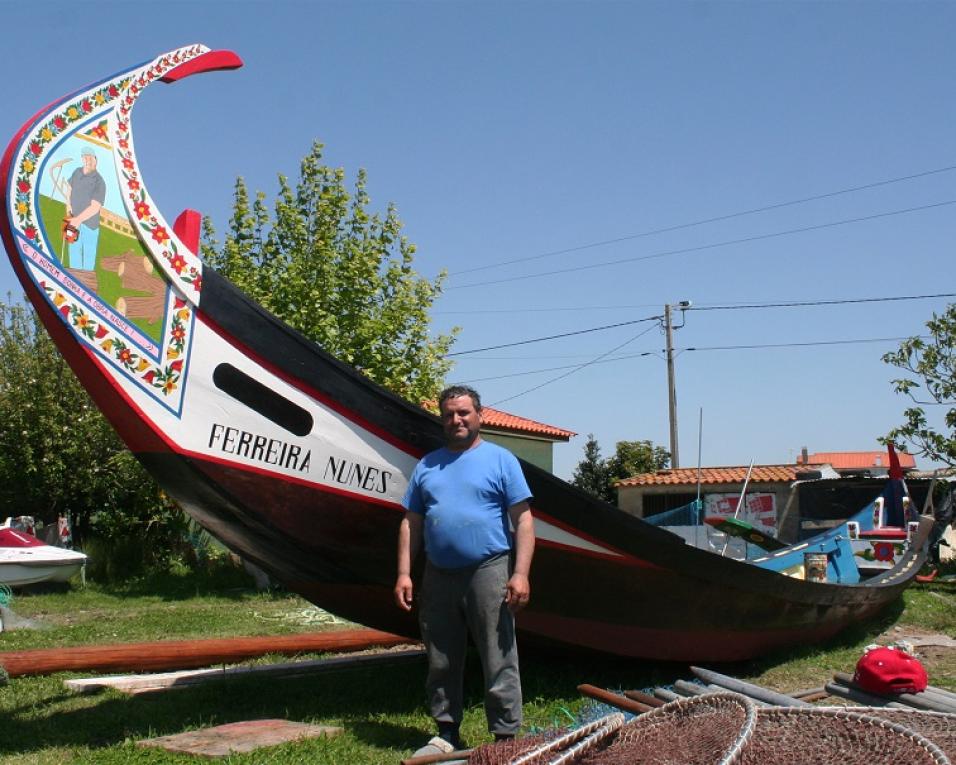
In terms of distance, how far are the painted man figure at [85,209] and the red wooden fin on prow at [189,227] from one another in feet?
1.37

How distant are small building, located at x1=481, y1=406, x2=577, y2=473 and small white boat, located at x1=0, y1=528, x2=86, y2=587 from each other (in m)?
15.1

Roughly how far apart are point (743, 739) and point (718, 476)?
1128 inches

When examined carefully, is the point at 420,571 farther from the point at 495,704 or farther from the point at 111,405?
the point at 111,405

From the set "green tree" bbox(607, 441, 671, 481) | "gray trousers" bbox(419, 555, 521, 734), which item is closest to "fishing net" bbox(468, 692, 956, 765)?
"gray trousers" bbox(419, 555, 521, 734)

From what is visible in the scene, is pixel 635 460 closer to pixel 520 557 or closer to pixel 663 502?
pixel 663 502

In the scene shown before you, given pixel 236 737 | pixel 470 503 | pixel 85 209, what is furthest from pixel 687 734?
pixel 85 209

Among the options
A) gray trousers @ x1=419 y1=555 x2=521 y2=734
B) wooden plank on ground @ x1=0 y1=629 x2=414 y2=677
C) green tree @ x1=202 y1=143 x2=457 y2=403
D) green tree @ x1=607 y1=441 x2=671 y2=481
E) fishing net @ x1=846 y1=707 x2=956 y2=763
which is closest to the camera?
fishing net @ x1=846 y1=707 x2=956 y2=763

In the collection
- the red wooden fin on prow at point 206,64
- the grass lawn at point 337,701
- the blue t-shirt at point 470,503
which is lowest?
the grass lawn at point 337,701

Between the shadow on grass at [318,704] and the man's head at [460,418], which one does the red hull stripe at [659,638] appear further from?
the man's head at [460,418]

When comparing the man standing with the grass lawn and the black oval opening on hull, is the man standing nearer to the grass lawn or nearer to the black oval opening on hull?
the grass lawn

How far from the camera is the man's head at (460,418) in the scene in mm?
4094

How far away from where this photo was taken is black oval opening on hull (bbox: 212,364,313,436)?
4180 millimetres

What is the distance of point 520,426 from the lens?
30.1 m

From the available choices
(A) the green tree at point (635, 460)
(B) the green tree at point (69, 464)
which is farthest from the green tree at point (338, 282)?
(A) the green tree at point (635, 460)
